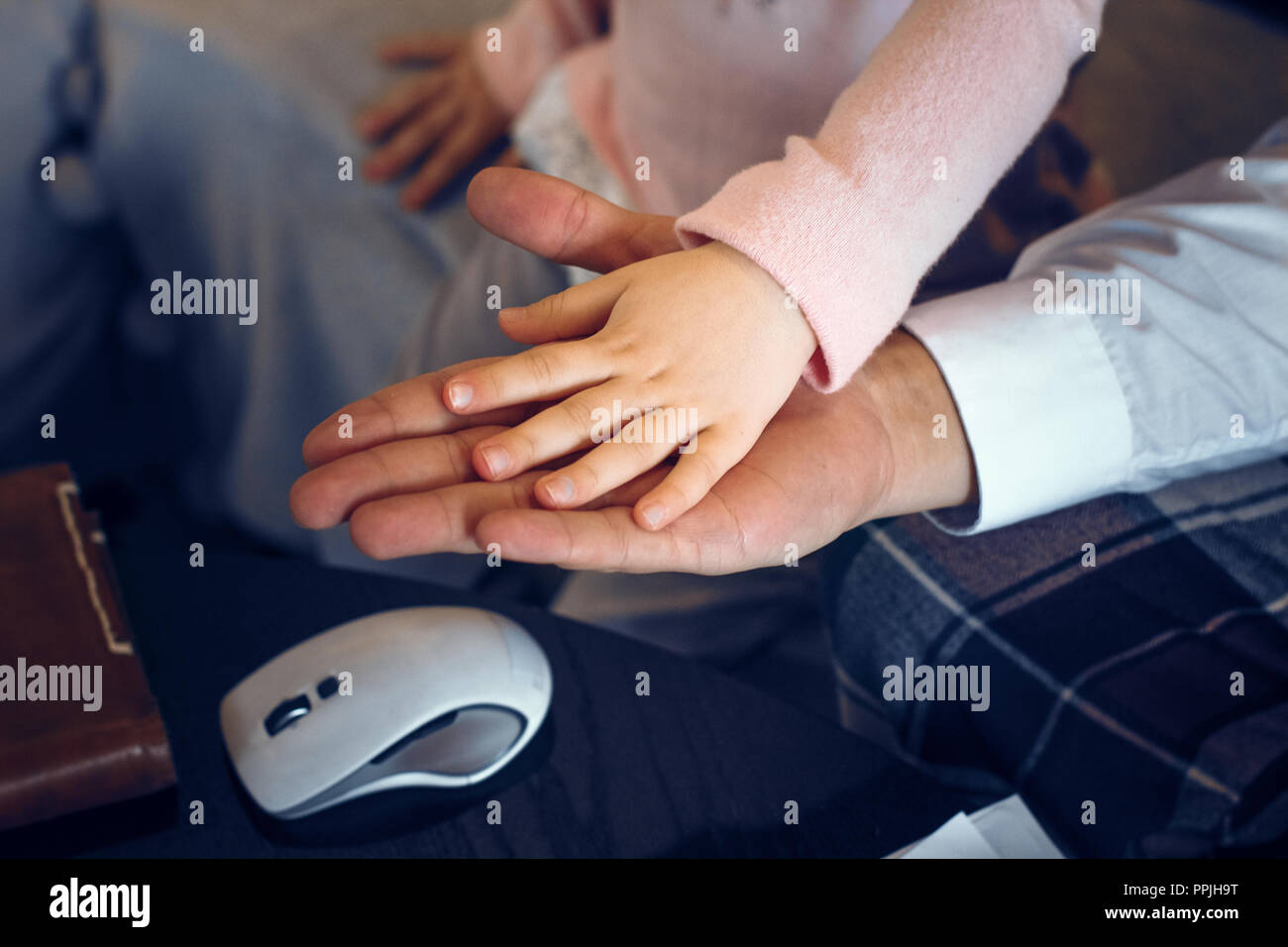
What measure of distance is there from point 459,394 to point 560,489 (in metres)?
0.07

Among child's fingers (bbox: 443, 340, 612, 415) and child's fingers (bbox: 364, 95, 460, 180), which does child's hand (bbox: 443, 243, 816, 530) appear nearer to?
child's fingers (bbox: 443, 340, 612, 415)

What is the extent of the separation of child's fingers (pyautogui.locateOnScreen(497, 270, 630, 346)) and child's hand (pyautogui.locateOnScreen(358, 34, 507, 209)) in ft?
1.46

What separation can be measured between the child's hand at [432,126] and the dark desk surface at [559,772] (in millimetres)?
481

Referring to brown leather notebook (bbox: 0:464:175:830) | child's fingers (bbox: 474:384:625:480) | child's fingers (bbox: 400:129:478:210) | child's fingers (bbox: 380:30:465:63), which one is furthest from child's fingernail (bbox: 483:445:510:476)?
child's fingers (bbox: 380:30:465:63)

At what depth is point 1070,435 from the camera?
1.87ft

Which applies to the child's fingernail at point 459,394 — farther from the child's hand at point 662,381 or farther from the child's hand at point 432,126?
the child's hand at point 432,126

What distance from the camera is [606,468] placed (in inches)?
18.9

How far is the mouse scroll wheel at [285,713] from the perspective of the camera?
0.49m

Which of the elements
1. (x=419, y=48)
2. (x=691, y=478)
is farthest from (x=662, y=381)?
(x=419, y=48)

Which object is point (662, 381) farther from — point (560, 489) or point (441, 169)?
point (441, 169)

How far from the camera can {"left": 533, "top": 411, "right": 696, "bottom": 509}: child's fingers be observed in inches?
18.5

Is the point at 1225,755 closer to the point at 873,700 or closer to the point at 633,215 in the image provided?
the point at 873,700
